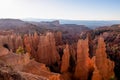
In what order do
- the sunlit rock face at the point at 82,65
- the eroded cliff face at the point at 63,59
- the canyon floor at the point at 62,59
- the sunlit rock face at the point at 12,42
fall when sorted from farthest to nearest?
1. the sunlit rock face at the point at 12,42
2. the sunlit rock face at the point at 82,65
3. the eroded cliff face at the point at 63,59
4. the canyon floor at the point at 62,59

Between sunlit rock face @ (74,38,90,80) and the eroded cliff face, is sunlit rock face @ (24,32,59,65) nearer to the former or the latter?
the eroded cliff face

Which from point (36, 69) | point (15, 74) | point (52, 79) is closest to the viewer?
point (15, 74)

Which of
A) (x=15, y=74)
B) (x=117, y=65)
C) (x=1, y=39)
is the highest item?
(x=15, y=74)

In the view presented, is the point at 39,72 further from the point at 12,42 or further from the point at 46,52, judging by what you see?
the point at 12,42

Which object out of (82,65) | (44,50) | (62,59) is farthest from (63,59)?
(44,50)

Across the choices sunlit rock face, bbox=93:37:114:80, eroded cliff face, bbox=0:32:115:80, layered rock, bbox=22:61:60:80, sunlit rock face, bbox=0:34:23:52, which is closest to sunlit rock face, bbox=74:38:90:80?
eroded cliff face, bbox=0:32:115:80

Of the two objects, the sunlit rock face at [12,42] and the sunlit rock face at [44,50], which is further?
the sunlit rock face at [12,42]

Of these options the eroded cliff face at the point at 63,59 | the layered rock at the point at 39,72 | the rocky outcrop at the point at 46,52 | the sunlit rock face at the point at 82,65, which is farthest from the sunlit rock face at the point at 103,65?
the layered rock at the point at 39,72

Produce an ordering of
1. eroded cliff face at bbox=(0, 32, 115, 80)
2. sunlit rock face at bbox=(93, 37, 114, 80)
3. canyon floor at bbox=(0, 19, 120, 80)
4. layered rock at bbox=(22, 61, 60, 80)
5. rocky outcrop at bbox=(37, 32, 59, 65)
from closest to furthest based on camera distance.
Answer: layered rock at bbox=(22, 61, 60, 80), canyon floor at bbox=(0, 19, 120, 80), eroded cliff face at bbox=(0, 32, 115, 80), sunlit rock face at bbox=(93, 37, 114, 80), rocky outcrop at bbox=(37, 32, 59, 65)

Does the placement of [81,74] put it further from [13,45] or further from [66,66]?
[13,45]

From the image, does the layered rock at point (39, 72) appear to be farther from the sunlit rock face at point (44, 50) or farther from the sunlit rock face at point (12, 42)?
the sunlit rock face at point (12, 42)

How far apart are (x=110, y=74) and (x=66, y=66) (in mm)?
7747

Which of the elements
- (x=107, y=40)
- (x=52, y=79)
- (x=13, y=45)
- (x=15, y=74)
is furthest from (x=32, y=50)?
(x=15, y=74)

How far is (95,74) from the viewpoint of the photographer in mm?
39469
